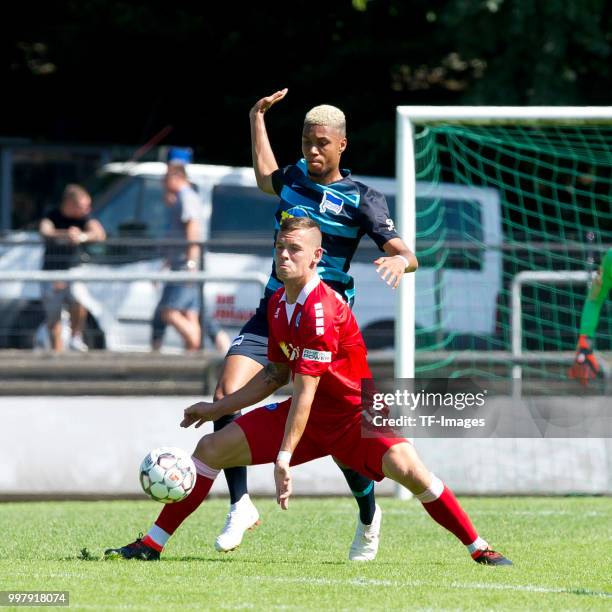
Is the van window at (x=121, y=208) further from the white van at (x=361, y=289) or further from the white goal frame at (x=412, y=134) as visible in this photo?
the white goal frame at (x=412, y=134)

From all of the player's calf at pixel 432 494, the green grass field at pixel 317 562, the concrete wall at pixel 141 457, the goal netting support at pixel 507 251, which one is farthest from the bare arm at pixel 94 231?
the player's calf at pixel 432 494

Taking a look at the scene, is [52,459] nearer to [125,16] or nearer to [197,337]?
[197,337]

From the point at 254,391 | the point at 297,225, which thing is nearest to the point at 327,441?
the point at 254,391

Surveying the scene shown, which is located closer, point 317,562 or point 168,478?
point 168,478

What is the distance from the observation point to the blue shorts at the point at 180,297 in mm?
12617

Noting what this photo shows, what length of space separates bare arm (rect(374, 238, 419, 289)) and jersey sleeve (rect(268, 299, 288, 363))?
56cm

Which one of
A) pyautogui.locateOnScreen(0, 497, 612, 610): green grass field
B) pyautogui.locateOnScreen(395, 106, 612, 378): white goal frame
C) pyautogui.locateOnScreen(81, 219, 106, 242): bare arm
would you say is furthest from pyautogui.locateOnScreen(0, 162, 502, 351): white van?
pyautogui.locateOnScreen(0, 497, 612, 610): green grass field

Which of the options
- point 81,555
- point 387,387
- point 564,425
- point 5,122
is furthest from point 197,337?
point 5,122

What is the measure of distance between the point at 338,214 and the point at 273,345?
37.2 inches

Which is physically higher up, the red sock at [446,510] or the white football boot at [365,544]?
the red sock at [446,510]

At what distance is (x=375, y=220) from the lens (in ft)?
25.0

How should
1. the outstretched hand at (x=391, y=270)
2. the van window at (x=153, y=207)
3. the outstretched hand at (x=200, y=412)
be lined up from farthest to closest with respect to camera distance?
the van window at (x=153, y=207) < the outstretched hand at (x=200, y=412) < the outstretched hand at (x=391, y=270)

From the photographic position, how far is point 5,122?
937 inches

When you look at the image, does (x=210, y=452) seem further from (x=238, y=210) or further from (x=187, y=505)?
(x=238, y=210)
